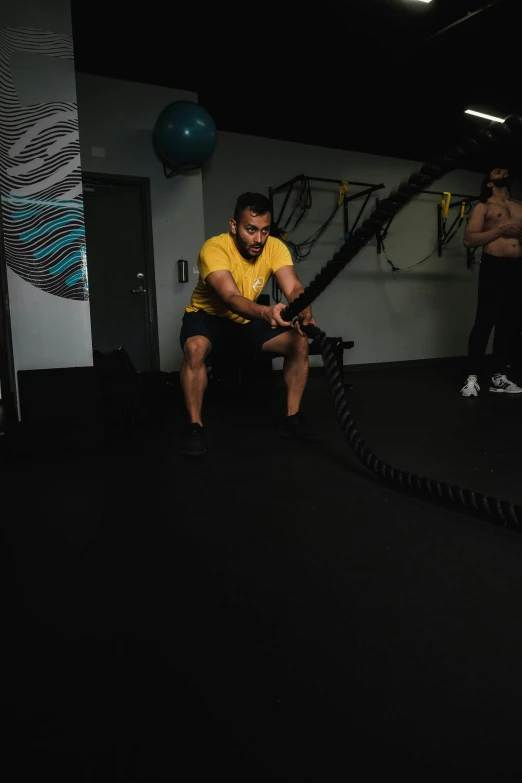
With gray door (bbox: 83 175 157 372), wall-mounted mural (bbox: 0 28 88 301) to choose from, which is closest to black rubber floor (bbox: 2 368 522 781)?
wall-mounted mural (bbox: 0 28 88 301)

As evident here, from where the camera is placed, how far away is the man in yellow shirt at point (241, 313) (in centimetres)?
179

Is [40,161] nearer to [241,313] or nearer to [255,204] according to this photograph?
[255,204]

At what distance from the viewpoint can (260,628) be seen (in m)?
0.70

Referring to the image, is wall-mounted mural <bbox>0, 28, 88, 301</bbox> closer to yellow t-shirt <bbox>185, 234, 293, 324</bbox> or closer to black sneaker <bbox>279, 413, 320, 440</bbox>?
yellow t-shirt <bbox>185, 234, 293, 324</bbox>

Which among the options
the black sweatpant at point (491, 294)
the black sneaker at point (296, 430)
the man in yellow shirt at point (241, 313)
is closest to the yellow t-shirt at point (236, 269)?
the man in yellow shirt at point (241, 313)

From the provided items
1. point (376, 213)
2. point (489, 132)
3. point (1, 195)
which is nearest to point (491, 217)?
point (376, 213)

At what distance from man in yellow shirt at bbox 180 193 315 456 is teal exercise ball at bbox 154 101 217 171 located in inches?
65.4

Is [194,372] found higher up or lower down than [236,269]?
lower down

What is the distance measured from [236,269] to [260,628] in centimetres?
153

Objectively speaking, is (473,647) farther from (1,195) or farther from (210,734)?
(1,195)

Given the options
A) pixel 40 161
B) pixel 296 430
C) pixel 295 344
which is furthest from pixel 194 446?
pixel 40 161

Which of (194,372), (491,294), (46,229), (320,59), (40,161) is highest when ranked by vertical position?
(320,59)

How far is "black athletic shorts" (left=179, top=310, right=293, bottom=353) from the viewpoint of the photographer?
6.27ft

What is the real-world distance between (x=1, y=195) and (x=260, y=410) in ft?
5.17
